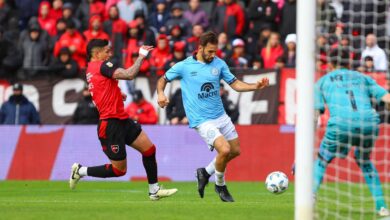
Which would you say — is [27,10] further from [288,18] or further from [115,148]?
[115,148]

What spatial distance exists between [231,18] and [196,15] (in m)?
0.87

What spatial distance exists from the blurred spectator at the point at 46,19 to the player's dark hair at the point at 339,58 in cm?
1327

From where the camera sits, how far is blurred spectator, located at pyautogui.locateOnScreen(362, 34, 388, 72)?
18.9 metres

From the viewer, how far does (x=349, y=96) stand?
13219 mm

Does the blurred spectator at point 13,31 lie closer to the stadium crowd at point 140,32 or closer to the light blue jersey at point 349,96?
the stadium crowd at point 140,32

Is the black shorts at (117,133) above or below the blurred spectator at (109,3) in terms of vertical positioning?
below

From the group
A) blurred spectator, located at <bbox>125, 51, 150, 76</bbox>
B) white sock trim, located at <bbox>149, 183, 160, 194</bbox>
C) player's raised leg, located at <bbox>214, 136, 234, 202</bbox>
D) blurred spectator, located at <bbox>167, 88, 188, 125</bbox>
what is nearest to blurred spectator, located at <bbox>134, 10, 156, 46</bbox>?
blurred spectator, located at <bbox>125, 51, 150, 76</bbox>

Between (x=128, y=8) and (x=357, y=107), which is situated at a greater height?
(x=128, y=8)

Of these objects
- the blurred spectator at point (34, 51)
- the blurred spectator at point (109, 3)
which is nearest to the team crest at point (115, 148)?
the blurred spectator at point (34, 51)

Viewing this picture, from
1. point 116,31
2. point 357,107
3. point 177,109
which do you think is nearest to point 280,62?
point 177,109

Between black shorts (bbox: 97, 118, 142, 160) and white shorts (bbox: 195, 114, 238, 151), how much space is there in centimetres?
92

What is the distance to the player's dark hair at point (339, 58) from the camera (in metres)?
13.0

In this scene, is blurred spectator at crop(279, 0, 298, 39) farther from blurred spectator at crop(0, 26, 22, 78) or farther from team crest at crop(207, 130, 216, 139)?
team crest at crop(207, 130, 216, 139)

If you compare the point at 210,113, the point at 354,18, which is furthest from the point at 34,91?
the point at 210,113
